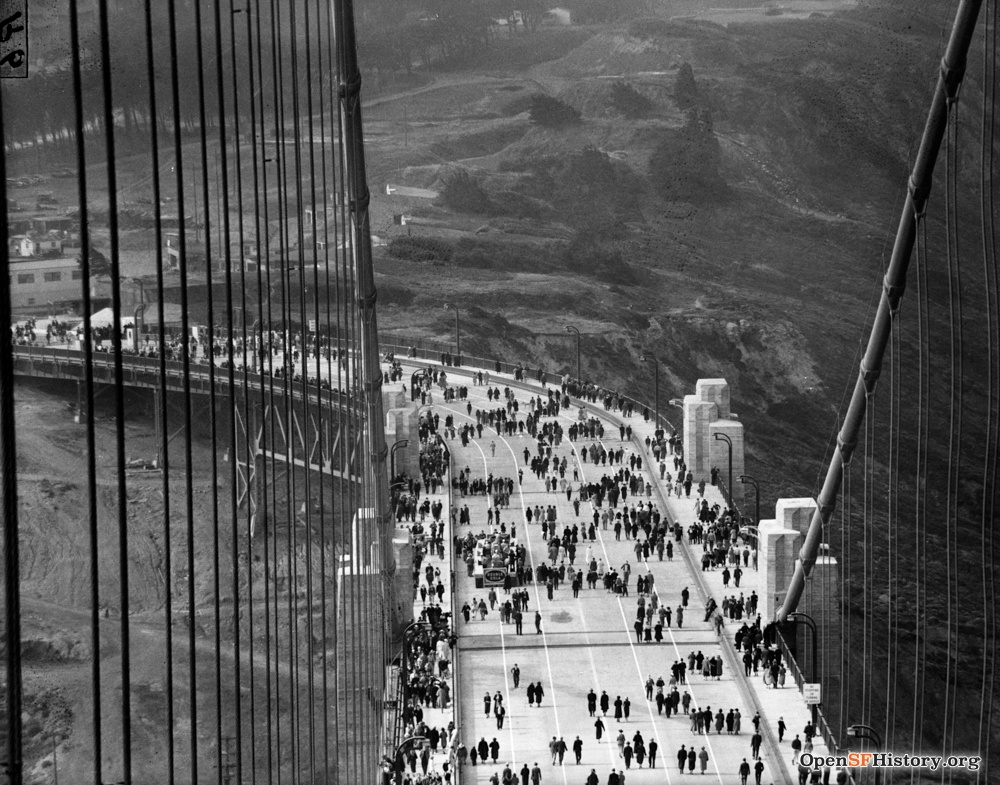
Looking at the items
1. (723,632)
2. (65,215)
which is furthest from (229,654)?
(65,215)

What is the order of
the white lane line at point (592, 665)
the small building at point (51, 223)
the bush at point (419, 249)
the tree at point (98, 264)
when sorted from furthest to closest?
the bush at point (419, 249)
the white lane line at point (592, 665)
the tree at point (98, 264)
the small building at point (51, 223)

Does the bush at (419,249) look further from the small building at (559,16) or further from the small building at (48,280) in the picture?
the small building at (48,280)

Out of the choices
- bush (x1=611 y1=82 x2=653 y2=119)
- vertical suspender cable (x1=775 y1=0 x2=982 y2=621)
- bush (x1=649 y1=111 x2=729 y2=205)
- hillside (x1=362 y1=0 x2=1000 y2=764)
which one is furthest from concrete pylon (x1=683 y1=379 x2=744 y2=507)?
bush (x1=611 y1=82 x2=653 y2=119)

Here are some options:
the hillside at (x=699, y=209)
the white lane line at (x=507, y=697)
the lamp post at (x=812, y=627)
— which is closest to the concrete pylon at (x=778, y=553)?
the lamp post at (x=812, y=627)

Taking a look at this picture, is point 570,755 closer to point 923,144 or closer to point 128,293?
point 923,144

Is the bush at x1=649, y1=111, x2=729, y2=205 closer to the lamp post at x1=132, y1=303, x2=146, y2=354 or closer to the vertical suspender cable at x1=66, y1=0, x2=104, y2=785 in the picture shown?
the lamp post at x1=132, y1=303, x2=146, y2=354

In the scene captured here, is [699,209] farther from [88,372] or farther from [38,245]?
[88,372]

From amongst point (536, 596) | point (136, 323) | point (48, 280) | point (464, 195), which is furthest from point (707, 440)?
point (464, 195)
